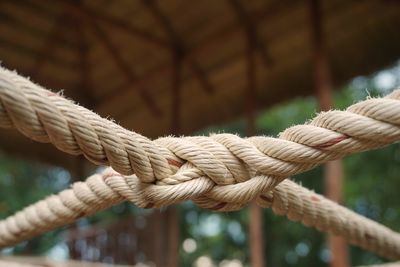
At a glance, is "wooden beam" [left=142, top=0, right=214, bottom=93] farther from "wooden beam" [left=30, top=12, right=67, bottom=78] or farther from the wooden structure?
the wooden structure

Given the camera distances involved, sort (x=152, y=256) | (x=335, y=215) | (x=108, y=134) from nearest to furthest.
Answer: (x=108, y=134), (x=335, y=215), (x=152, y=256)

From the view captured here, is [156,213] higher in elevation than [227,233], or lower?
lower

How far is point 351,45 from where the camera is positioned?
4.25 m

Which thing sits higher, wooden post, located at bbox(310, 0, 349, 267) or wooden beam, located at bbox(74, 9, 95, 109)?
wooden beam, located at bbox(74, 9, 95, 109)

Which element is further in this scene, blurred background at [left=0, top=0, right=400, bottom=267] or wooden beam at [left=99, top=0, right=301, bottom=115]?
blurred background at [left=0, top=0, right=400, bottom=267]

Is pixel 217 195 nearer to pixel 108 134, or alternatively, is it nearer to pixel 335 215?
pixel 108 134

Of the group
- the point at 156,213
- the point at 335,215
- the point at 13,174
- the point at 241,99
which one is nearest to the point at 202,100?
the point at 241,99

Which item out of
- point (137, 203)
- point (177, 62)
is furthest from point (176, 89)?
point (137, 203)

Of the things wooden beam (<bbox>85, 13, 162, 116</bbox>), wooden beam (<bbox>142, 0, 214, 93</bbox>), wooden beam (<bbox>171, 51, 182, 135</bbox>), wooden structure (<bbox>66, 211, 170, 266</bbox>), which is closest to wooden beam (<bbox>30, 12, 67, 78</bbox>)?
wooden beam (<bbox>85, 13, 162, 116</bbox>)

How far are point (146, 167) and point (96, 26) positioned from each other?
14.8 feet

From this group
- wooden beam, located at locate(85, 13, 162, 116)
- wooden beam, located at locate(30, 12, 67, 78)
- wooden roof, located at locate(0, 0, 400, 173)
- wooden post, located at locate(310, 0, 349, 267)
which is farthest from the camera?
wooden beam, located at locate(30, 12, 67, 78)

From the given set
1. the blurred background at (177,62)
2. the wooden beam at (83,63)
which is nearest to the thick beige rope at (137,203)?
the blurred background at (177,62)

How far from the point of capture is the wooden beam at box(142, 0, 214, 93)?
456 centimetres

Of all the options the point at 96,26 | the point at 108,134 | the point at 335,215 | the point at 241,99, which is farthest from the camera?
the point at 241,99
